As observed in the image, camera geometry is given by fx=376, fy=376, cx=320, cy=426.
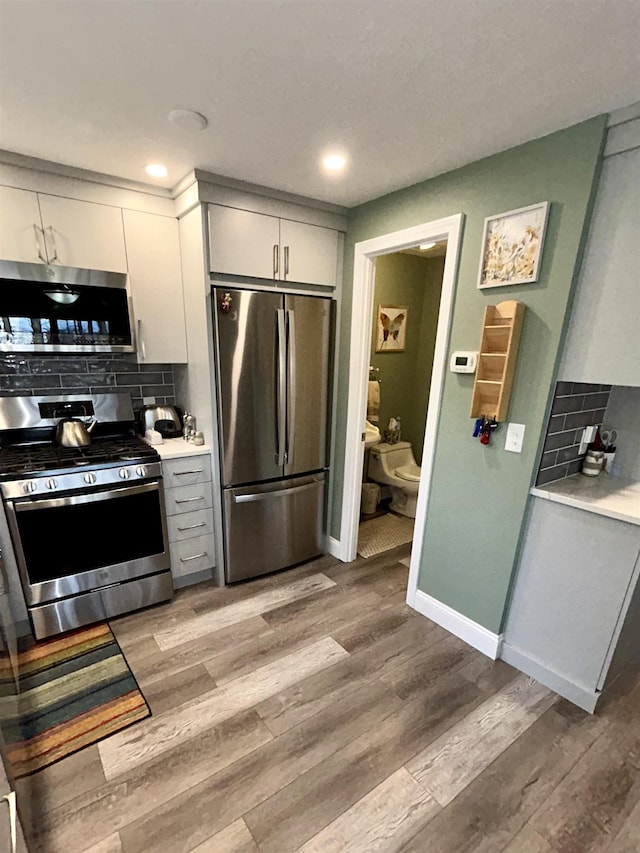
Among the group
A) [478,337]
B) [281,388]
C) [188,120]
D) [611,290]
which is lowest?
[281,388]

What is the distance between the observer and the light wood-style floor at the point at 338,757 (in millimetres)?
1271

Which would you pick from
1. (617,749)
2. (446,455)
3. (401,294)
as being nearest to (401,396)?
(401,294)

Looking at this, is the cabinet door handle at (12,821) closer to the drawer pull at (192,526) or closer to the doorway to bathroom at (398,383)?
the drawer pull at (192,526)

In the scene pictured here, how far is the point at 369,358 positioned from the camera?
2545mm

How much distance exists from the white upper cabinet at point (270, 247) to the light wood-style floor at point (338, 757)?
2.12 metres

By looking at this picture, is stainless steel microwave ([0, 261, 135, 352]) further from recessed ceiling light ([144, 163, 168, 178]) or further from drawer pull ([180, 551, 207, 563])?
drawer pull ([180, 551, 207, 563])

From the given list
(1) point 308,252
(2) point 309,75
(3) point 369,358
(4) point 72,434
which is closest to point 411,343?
(3) point 369,358

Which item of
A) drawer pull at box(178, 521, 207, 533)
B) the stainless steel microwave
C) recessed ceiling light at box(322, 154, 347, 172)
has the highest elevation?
recessed ceiling light at box(322, 154, 347, 172)

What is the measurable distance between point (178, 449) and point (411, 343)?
260 cm

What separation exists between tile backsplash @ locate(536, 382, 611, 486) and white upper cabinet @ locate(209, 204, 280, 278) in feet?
5.64

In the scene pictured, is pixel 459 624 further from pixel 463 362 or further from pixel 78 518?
pixel 78 518

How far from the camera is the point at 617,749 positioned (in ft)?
5.13

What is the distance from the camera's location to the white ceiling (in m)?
1.01

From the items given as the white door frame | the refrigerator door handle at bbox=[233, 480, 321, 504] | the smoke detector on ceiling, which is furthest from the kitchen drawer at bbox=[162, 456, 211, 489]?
the smoke detector on ceiling
